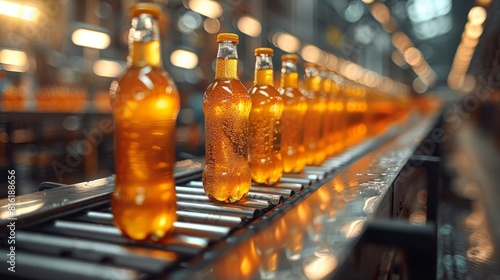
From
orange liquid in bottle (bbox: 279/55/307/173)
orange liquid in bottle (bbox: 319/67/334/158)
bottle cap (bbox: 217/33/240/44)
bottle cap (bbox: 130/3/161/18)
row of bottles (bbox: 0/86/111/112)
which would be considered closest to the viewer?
bottle cap (bbox: 130/3/161/18)

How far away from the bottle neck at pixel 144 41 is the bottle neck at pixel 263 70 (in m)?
0.53

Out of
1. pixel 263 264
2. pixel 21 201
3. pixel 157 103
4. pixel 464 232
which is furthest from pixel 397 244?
pixel 464 232

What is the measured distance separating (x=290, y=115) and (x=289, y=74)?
0.14 meters

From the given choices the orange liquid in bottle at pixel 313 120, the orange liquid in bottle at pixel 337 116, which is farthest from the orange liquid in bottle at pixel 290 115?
the orange liquid in bottle at pixel 337 116

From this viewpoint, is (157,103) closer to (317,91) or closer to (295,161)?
(295,161)

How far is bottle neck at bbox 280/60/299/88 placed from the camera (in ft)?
4.86

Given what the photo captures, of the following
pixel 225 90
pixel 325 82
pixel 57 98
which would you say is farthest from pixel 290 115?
pixel 57 98

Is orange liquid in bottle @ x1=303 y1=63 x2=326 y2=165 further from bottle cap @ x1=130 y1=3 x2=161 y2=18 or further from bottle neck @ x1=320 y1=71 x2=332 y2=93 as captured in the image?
bottle cap @ x1=130 y1=3 x2=161 y2=18

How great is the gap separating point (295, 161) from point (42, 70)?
18.7 feet

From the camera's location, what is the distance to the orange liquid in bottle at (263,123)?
4.15ft

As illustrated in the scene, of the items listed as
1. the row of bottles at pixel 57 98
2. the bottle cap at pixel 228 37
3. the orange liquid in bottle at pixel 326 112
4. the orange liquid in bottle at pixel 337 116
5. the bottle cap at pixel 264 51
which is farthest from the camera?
the row of bottles at pixel 57 98

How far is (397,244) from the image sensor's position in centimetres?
66

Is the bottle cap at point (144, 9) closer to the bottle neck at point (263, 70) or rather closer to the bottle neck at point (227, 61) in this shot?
the bottle neck at point (227, 61)

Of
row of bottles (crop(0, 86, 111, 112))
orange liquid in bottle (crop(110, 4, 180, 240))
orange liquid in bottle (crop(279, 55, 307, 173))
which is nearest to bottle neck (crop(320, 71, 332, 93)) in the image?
orange liquid in bottle (crop(279, 55, 307, 173))
